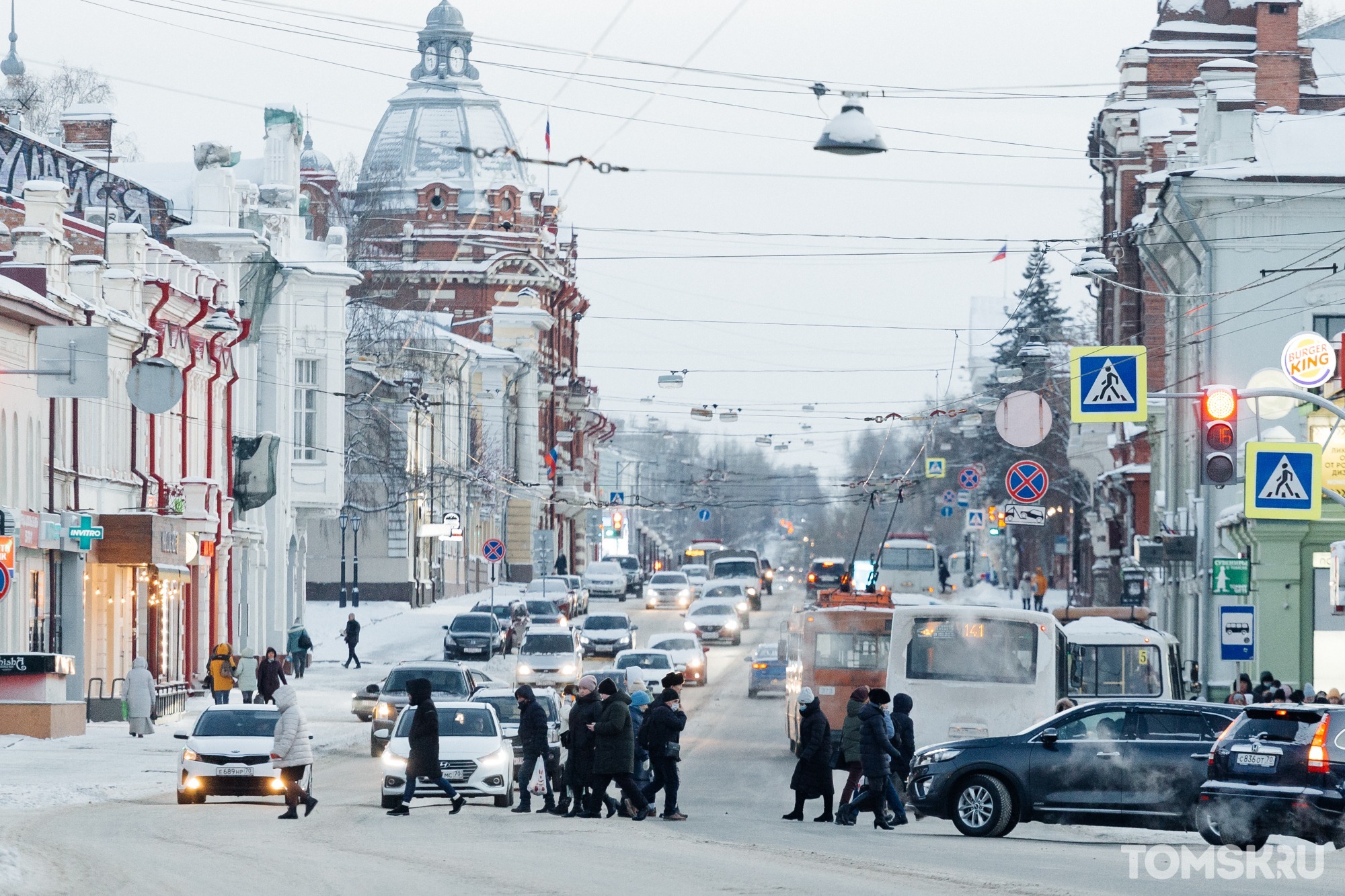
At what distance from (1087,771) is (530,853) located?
5947 millimetres

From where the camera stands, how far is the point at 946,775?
21953 millimetres

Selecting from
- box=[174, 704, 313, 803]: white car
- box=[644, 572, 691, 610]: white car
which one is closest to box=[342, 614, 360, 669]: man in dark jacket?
box=[644, 572, 691, 610]: white car

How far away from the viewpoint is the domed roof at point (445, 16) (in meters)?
120

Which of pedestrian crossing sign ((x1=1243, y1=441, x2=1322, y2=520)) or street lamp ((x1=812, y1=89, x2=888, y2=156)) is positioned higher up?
street lamp ((x1=812, y1=89, x2=888, y2=156))

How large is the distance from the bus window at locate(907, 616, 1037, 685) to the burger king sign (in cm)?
702

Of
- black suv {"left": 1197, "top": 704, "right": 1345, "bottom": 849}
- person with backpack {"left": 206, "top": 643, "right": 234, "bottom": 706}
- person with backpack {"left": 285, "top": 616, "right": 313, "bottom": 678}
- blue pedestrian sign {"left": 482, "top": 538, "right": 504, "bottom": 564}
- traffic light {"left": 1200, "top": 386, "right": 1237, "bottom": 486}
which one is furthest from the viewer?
blue pedestrian sign {"left": 482, "top": 538, "right": 504, "bottom": 564}

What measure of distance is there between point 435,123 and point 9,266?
77155mm

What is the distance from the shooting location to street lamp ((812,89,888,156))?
71.9ft

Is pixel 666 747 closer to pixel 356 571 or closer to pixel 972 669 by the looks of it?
pixel 972 669

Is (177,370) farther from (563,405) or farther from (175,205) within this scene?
(563,405)

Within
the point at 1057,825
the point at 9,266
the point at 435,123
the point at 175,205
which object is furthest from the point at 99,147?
the point at 435,123

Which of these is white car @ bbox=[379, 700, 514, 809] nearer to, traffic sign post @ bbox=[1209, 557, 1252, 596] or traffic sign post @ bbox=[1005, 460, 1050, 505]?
traffic sign post @ bbox=[1209, 557, 1252, 596]

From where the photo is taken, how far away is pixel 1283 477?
1211 inches

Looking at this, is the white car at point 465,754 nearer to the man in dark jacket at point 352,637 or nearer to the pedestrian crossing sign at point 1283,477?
the pedestrian crossing sign at point 1283,477
